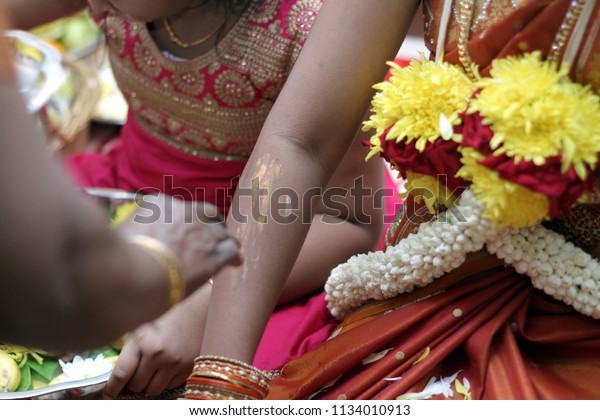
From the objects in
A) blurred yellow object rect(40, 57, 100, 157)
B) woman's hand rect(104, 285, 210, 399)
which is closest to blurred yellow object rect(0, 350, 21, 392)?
woman's hand rect(104, 285, 210, 399)

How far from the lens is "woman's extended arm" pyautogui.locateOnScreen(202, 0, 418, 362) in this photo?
1182 mm

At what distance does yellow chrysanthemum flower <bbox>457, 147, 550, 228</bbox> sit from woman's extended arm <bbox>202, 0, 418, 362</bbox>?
0.24 metres

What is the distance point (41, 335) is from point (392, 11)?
0.68m

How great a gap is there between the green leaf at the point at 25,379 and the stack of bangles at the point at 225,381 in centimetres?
32

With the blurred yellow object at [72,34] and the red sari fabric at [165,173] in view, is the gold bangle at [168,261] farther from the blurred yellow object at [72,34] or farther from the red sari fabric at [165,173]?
the blurred yellow object at [72,34]

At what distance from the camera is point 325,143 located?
4.04 ft

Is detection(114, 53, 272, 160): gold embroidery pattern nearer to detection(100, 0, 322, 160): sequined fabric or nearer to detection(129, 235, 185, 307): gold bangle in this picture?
detection(100, 0, 322, 160): sequined fabric

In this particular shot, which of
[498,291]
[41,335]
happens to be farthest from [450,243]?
[41,335]

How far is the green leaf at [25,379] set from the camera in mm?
1285

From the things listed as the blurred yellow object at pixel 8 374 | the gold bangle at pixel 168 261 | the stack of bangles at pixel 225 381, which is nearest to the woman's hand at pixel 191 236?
the gold bangle at pixel 168 261

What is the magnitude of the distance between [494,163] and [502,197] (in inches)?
1.7

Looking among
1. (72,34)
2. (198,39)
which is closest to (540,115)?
(198,39)

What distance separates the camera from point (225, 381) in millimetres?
1101

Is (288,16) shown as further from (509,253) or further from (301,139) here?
(509,253)
